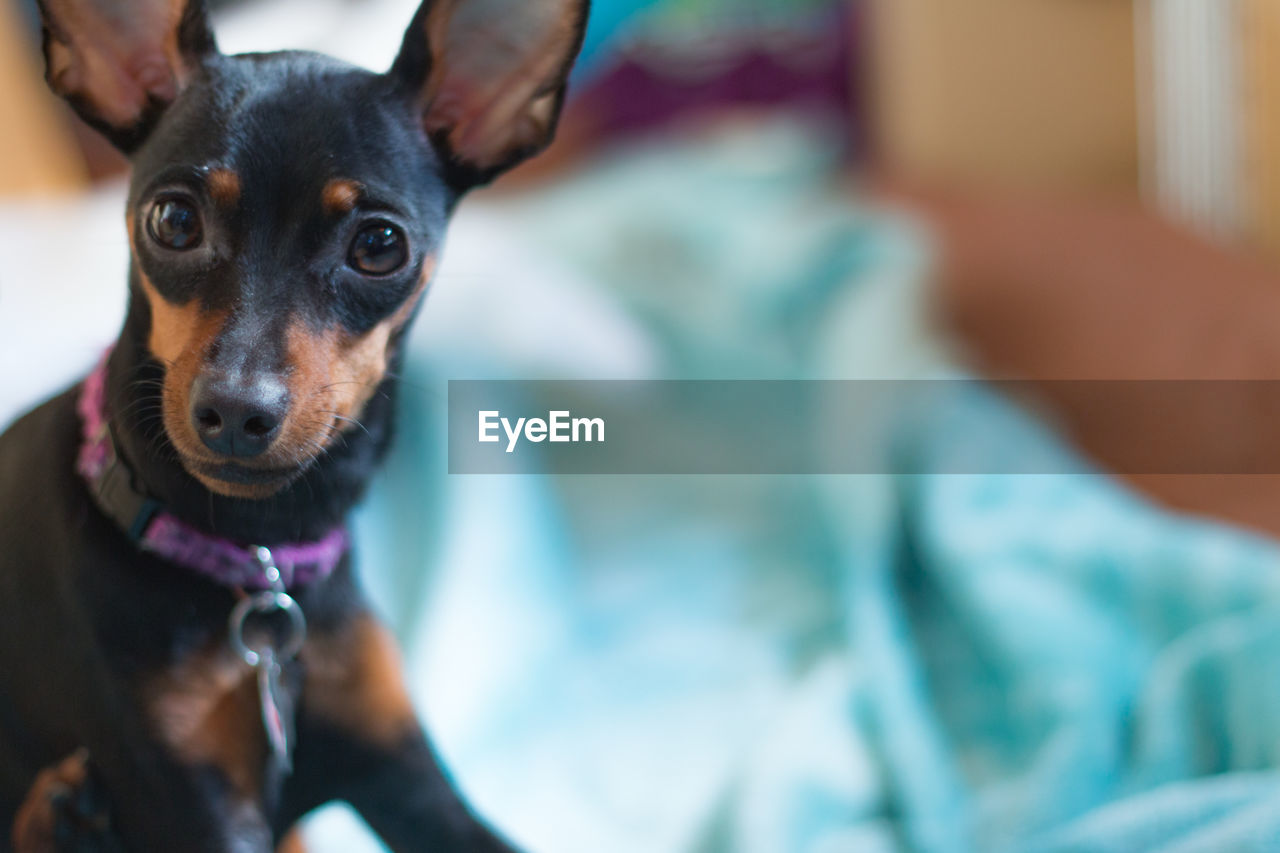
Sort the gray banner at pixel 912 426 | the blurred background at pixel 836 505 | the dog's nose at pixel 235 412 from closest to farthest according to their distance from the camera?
the dog's nose at pixel 235 412 → the blurred background at pixel 836 505 → the gray banner at pixel 912 426

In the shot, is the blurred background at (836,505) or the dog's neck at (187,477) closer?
the dog's neck at (187,477)

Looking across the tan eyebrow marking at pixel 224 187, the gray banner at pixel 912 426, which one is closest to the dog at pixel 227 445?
the tan eyebrow marking at pixel 224 187

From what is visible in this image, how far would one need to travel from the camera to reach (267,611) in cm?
48

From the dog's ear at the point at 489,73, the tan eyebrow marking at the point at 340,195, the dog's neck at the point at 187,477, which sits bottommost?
the dog's neck at the point at 187,477

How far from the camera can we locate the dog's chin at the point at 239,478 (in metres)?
0.44

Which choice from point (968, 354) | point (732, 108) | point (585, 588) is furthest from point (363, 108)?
point (732, 108)

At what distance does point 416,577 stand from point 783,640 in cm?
41

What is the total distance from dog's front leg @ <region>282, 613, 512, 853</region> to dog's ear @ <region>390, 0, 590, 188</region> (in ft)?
0.77

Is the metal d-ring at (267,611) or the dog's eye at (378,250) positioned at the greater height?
the dog's eye at (378,250)

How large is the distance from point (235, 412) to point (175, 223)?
9cm

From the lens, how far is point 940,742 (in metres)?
0.95

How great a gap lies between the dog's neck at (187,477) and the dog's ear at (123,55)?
8cm

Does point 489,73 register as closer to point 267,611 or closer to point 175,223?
point 175,223

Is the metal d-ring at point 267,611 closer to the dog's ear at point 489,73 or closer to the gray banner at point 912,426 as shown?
the dog's ear at point 489,73
